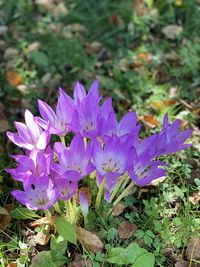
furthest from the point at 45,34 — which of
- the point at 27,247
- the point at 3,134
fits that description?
the point at 27,247

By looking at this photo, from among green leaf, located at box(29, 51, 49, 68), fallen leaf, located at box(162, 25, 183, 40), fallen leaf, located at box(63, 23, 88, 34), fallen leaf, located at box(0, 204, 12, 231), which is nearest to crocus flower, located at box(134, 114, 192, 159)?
fallen leaf, located at box(0, 204, 12, 231)

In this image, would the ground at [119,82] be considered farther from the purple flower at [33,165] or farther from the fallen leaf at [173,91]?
the purple flower at [33,165]

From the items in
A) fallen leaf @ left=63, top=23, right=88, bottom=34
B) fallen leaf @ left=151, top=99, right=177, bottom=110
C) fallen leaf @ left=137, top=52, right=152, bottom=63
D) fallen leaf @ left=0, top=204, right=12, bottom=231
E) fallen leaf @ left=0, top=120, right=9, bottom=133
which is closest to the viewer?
fallen leaf @ left=0, top=204, right=12, bottom=231

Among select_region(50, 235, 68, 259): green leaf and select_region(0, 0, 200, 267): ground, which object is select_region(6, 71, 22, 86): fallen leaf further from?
select_region(50, 235, 68, 259): green leaf

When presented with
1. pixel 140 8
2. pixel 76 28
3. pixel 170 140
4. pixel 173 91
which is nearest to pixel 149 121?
pixel 173 91

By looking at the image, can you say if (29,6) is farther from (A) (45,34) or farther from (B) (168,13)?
(B) (168,13)

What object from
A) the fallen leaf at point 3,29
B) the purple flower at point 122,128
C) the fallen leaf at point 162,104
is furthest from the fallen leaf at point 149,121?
the fallen leaf at point 3,29
